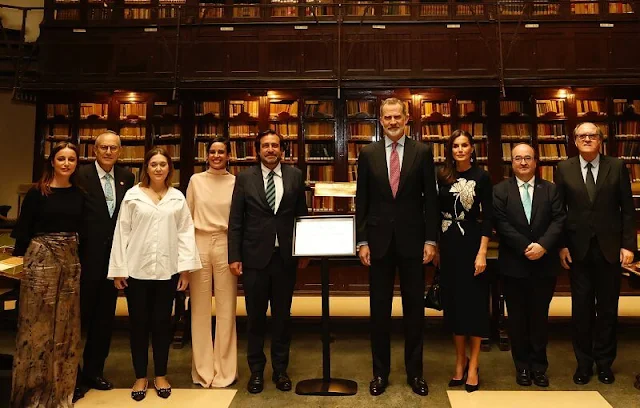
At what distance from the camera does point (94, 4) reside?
7.23 meters

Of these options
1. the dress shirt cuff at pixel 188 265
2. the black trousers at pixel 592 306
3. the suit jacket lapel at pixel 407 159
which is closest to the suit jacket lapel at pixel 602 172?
the black trousers at pixel 592 306

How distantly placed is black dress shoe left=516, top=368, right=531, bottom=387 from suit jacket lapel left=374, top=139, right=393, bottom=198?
4.82 ft

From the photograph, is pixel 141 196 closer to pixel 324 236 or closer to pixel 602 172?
pixel 324 236

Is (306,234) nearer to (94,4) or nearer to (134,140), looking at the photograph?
(134,140)

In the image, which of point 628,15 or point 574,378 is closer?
point 574,378

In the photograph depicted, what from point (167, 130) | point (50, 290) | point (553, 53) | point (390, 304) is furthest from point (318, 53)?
point (50, 290)

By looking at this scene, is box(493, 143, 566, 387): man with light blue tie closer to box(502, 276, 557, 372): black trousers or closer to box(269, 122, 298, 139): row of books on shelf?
box(502, 276, 557, 372): black trousers

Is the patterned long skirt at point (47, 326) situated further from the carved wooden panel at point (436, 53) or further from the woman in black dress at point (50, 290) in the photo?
the carved wooden panel at point (436, 53)

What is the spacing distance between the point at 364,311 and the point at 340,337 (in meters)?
1.13

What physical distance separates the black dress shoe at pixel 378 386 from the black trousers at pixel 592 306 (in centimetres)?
133

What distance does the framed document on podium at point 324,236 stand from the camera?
105 inches

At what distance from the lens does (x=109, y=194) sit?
2.85 metres

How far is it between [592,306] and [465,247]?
106 centimetres

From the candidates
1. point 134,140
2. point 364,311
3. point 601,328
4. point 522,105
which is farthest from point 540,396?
point 134,140
